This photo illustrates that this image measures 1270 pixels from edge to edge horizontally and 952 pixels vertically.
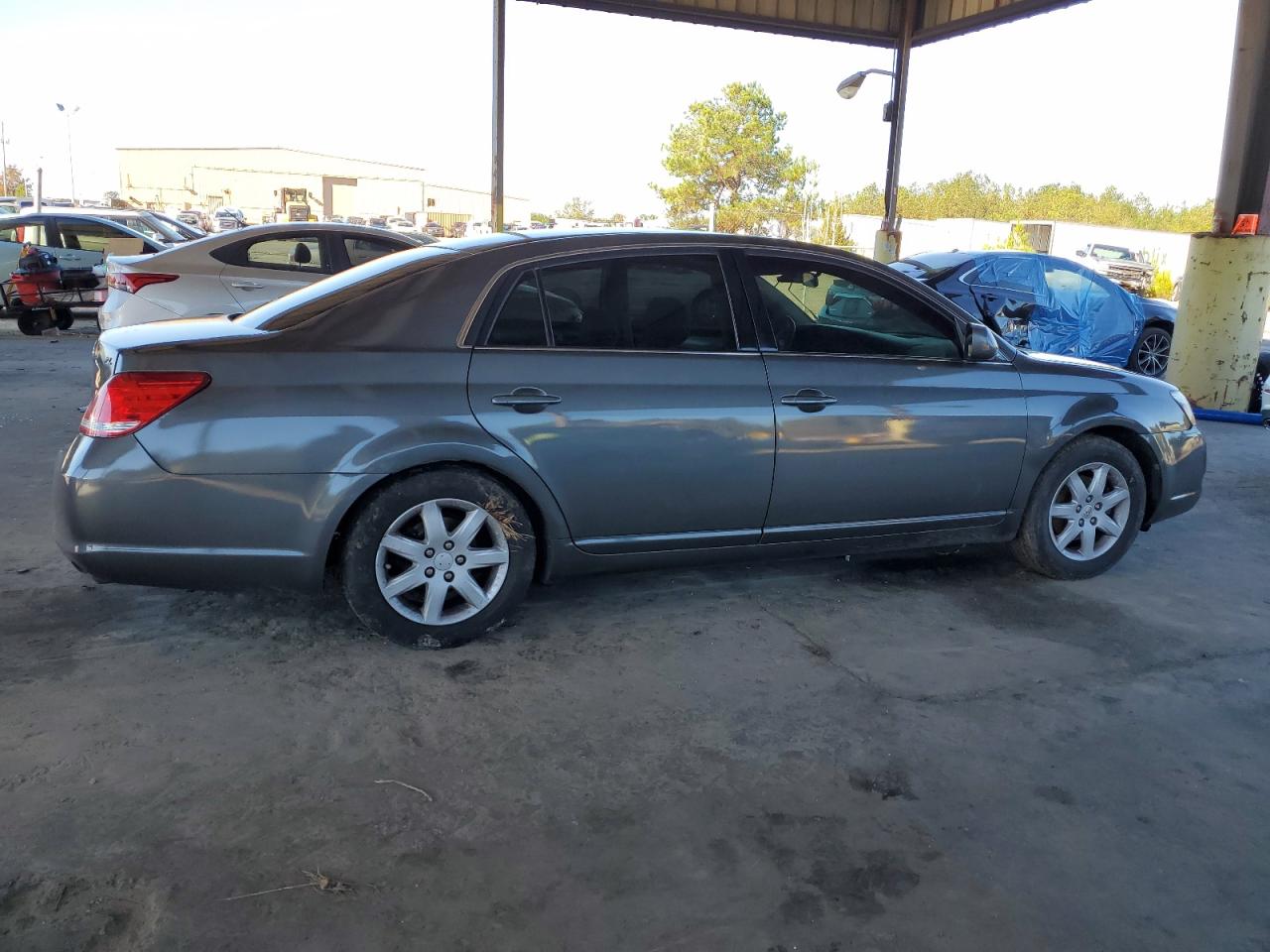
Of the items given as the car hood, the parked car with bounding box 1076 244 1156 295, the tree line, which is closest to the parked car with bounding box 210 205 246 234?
the tree line

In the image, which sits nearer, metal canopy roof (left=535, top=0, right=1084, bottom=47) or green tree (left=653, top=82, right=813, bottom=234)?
metal canopy roof (left=535, top=0, right=1084, bottom=47)

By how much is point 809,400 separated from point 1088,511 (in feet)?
5.60

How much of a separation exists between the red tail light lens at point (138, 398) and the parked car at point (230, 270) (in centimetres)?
544

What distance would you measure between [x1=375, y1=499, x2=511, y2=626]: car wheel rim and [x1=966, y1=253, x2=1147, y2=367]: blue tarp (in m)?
8.87

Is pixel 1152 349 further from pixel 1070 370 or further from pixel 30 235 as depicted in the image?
pixel 30 235

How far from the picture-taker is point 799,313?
14.4 feet

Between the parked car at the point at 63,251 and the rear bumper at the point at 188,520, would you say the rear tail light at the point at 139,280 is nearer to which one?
the parked car at the point at 63,251

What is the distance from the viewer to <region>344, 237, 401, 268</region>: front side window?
9375mm

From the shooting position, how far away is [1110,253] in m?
33.5

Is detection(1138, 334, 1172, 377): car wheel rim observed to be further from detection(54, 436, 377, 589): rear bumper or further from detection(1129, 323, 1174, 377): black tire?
detection(54, 436, 377, 589): rear bumper

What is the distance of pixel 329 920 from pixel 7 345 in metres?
12.2

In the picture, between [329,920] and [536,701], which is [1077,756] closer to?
[536,701]

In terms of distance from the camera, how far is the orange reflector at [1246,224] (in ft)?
31.1

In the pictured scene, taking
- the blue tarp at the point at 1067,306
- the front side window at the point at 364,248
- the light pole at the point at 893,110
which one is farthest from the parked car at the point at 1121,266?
the front side window at the point at 364,248
